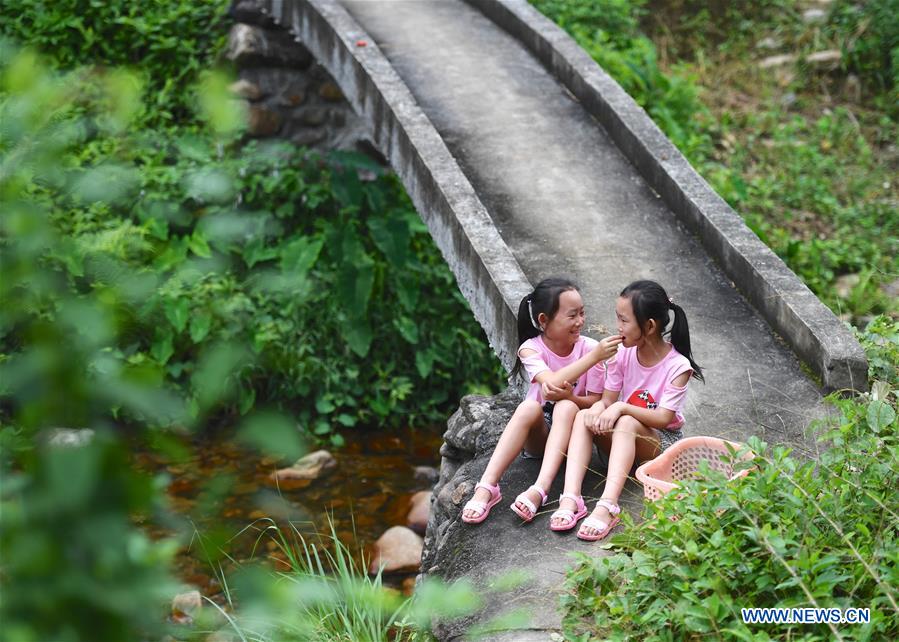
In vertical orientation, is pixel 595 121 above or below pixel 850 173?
above

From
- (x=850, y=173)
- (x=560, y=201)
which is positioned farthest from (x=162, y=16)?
(x=850, y=173)

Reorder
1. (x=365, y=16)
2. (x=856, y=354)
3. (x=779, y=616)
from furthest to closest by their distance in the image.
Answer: (x=365, y=16) → (x=856, y=354) → (x=779, y=616)

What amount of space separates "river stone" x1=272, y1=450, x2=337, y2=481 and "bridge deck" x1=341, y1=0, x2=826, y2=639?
8.25ft

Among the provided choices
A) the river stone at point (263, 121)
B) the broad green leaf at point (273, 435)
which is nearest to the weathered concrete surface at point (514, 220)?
the river stone at point (263, 121)

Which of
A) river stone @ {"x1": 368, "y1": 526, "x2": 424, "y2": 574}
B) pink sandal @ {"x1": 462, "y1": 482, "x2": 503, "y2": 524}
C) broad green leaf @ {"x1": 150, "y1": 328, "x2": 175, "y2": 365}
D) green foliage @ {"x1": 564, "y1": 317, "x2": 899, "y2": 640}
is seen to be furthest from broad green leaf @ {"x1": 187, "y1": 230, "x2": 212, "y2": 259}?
green foliage @ {"x1": 564, "y1": 317, "x2": 899, "y2": 640}

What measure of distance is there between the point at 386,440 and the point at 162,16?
15.6ft

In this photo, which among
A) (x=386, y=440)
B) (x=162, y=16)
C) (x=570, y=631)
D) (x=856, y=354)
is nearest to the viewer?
(x=570, y=631)

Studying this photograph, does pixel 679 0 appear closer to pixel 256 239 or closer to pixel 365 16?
pixel 365 16

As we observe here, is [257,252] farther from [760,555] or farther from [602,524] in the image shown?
[760,555]

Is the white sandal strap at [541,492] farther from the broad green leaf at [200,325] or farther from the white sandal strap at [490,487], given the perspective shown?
A: the broad green leaf at [200,325]

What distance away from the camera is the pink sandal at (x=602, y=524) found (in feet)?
12.5

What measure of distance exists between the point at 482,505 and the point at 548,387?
536mm

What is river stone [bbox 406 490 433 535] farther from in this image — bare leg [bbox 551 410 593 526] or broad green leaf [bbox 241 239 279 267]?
bare leg [bbox 551 410 593 526]

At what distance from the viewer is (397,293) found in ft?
→ 27.8
